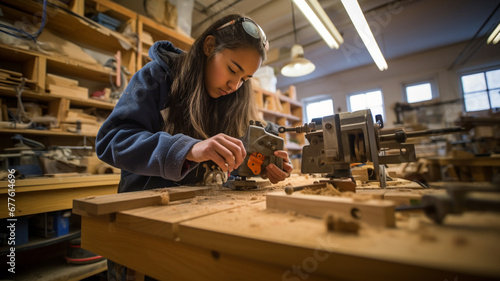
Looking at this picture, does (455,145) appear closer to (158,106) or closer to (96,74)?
(158,106)

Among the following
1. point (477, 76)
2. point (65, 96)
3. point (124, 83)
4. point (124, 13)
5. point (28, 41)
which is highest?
point (124, 13)

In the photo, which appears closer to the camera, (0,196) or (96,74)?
(0,196)

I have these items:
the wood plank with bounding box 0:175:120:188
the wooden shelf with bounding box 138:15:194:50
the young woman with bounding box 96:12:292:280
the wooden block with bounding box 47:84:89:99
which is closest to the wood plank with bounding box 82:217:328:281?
the young woman with bounding box 96:12:292:280

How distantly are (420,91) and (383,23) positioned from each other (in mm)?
2767

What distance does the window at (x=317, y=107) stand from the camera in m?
7.75

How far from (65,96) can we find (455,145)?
399cm

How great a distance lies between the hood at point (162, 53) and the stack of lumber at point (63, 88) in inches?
59.3

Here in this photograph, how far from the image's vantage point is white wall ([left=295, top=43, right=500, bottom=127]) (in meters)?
5.51

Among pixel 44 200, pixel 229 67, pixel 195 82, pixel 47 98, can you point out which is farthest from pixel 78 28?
pixel 229 67

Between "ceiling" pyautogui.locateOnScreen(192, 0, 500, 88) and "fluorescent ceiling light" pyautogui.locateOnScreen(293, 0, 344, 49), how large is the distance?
1828mm

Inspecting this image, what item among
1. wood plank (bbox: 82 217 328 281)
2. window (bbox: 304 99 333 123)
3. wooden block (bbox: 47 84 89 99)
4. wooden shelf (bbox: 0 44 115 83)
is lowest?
wood plank (bbox: 82 217 328 281)

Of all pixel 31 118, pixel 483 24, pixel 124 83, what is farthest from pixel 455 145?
pixel 483 24

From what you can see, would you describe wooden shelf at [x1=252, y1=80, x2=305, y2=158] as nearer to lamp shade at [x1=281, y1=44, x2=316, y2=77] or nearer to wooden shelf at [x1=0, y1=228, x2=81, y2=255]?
lamp shade at [x1=281, y1=44, x2=316, y2=77]

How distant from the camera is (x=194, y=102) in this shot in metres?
1.24
